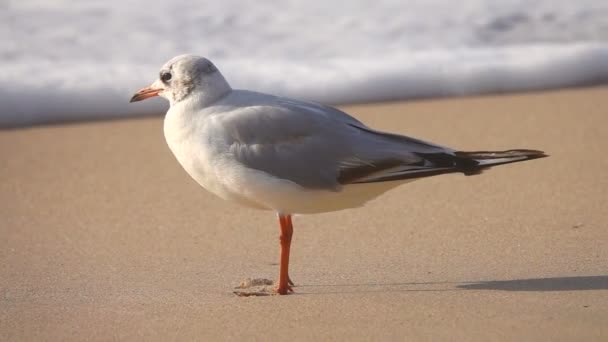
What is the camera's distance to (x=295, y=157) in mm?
4770

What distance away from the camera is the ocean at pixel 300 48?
8.44m

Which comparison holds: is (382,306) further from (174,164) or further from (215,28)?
(215,28)

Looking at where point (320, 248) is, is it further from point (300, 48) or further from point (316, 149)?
point (300, 48)

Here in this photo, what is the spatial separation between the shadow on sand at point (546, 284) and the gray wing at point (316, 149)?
0.54m

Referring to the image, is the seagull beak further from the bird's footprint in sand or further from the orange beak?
the bird's footprint in sand

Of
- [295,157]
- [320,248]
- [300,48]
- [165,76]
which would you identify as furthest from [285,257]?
[300,48]

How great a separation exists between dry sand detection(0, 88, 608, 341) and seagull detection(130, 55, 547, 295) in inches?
16.1

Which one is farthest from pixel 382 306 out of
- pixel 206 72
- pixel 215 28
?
pixel 215 28

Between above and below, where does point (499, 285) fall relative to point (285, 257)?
below

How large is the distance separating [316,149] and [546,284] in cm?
112

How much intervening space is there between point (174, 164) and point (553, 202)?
7.92 feet

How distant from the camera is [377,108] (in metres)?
Result: 8.13

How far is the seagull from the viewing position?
4.68m

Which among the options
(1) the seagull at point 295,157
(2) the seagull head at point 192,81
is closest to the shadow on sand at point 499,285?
(1) the seagull at point 295,157
